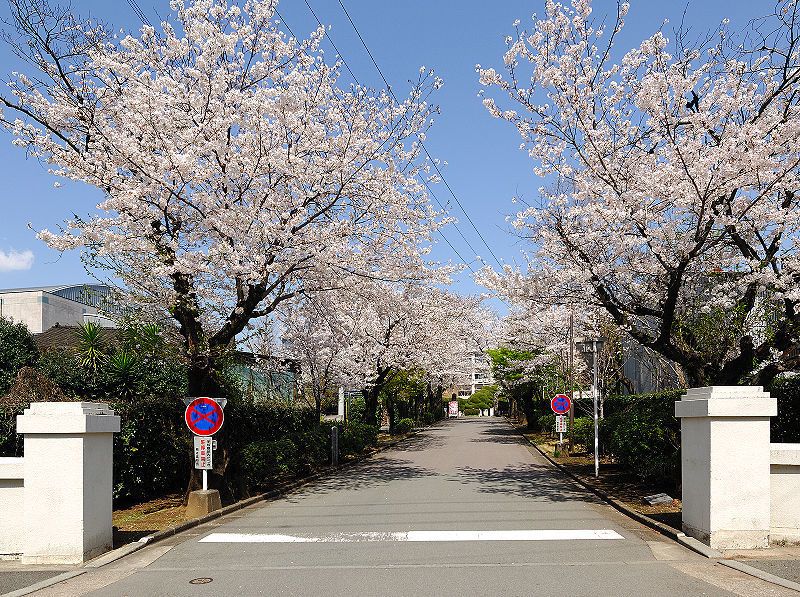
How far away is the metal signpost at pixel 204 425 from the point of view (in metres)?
13.4

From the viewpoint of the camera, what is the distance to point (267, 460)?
58.2 feet

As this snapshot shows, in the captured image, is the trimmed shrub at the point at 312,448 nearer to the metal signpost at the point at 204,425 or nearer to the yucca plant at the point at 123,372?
the yucca plant at the point at 123,372

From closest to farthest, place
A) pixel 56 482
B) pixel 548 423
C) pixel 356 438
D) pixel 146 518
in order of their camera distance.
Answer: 1. pixel 56 482
2. pixel 146 518
3. pixel 356 438
4. pixel 548 423

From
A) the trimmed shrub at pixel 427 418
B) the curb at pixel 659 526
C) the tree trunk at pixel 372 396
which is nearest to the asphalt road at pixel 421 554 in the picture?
the curb at pixel 659 526

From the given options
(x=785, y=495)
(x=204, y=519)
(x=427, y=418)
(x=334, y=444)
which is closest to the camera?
(x=785, y=495)

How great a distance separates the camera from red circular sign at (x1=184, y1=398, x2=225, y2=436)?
528 inches

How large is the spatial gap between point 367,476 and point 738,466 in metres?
13.3

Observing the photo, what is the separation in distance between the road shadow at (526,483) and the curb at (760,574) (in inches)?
256

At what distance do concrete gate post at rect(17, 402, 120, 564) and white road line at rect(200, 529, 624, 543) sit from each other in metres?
2.26

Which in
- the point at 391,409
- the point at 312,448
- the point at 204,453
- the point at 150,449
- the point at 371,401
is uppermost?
the point at 204,453

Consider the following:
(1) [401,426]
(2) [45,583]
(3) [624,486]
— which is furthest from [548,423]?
(2) [45,583]

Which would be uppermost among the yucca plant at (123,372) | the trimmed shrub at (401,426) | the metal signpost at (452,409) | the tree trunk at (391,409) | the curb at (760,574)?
the yucca plant at (123,372)

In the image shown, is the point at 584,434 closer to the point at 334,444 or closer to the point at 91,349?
the point at 334,444

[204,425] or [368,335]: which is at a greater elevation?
[368,335]
